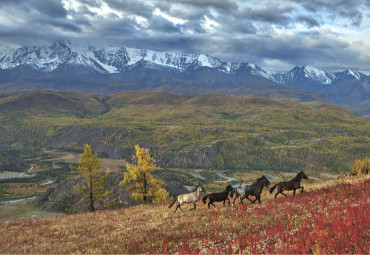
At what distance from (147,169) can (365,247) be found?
43.0 m

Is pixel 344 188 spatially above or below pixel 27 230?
above

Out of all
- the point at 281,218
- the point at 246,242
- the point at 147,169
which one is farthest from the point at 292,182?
the point at 147,169

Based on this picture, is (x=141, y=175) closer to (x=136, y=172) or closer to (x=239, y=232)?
(x=136, y=172)

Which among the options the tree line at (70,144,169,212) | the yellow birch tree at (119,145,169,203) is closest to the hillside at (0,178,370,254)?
the yellow birch tree at (119,145,169,203)

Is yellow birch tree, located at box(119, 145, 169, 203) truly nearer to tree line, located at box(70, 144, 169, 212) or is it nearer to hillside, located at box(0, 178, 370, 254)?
tree line, located at box(70, 144, 169, 212)

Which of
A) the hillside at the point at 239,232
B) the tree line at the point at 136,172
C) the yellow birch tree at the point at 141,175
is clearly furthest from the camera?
the tree line at the point at 136,172

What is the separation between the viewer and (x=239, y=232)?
53.7ft

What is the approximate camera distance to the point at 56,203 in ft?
362

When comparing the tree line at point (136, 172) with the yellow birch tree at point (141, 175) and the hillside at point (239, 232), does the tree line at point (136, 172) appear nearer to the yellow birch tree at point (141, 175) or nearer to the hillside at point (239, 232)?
the yellow birch tree at point (141, 175)

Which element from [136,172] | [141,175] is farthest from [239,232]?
[141,175]

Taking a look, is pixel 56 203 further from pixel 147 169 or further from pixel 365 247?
pixel 365 247

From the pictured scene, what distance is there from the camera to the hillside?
1274cm

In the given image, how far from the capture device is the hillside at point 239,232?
12742 millimetres

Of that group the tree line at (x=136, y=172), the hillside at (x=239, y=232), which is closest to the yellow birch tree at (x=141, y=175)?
the tree line at (x=136, y=172)
